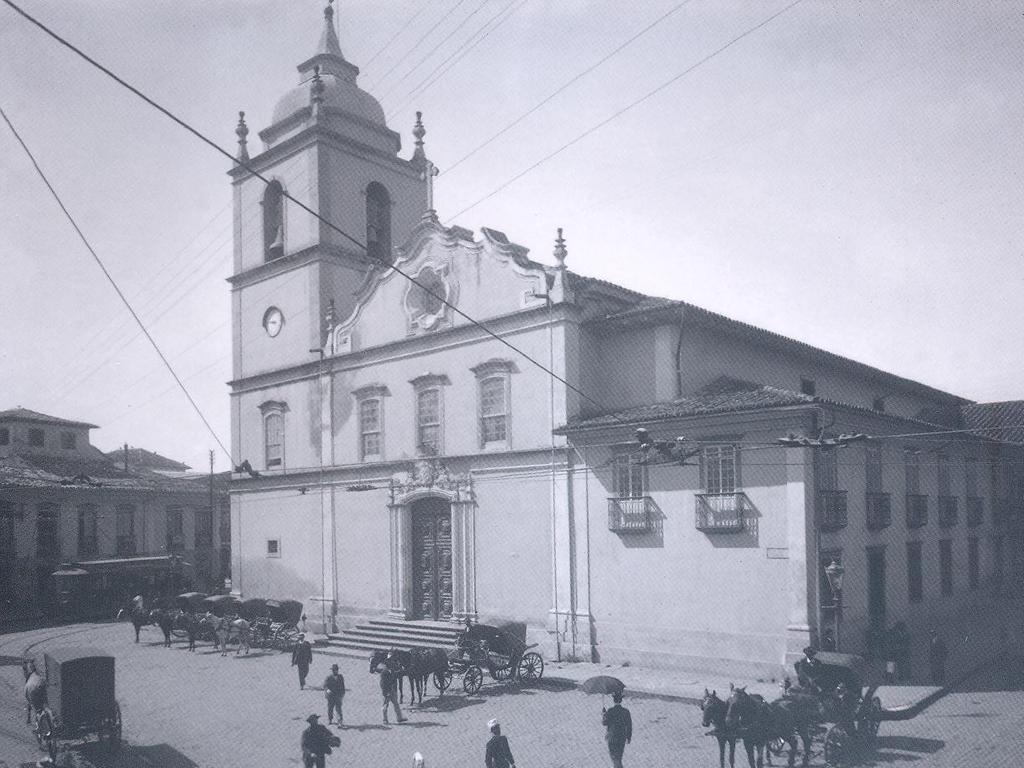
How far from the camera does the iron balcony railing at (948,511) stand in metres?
28.3

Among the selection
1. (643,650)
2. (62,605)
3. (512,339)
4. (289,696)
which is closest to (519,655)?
(643,650)

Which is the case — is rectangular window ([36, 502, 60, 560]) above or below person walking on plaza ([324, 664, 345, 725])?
above

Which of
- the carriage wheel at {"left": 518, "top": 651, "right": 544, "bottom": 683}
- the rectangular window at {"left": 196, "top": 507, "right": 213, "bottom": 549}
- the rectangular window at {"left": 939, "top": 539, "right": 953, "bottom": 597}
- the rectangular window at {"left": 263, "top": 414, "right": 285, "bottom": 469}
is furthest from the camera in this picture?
the rectangular window at {"left": 196, "top": 507, "right": 213, "bottom": 549}

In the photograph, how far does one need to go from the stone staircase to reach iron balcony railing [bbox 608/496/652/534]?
5.82 metres

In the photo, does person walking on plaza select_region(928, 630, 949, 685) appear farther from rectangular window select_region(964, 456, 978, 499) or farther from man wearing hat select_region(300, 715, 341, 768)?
man wearing hat select_region(300, 715, 341, 768)

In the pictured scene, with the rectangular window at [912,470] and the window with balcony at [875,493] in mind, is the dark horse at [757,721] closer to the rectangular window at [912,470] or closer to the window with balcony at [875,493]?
the window with balcony at [875,493]

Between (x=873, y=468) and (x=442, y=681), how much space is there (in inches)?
514

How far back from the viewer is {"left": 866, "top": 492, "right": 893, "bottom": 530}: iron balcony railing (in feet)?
75.3

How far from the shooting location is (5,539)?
4128 cm

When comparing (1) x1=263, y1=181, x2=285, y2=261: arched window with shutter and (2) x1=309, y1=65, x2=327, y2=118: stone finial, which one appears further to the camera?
(1) x1=263, y1=181, x2=285, y2=261: arched window with shutter

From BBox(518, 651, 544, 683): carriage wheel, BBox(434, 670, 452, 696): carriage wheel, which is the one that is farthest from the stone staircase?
BBox(434, 670, 452, 696): carriage wheel

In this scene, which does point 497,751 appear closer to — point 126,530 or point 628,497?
point 628,497

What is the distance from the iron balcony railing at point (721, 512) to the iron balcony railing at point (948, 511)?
1180cm

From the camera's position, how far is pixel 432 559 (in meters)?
27.0
